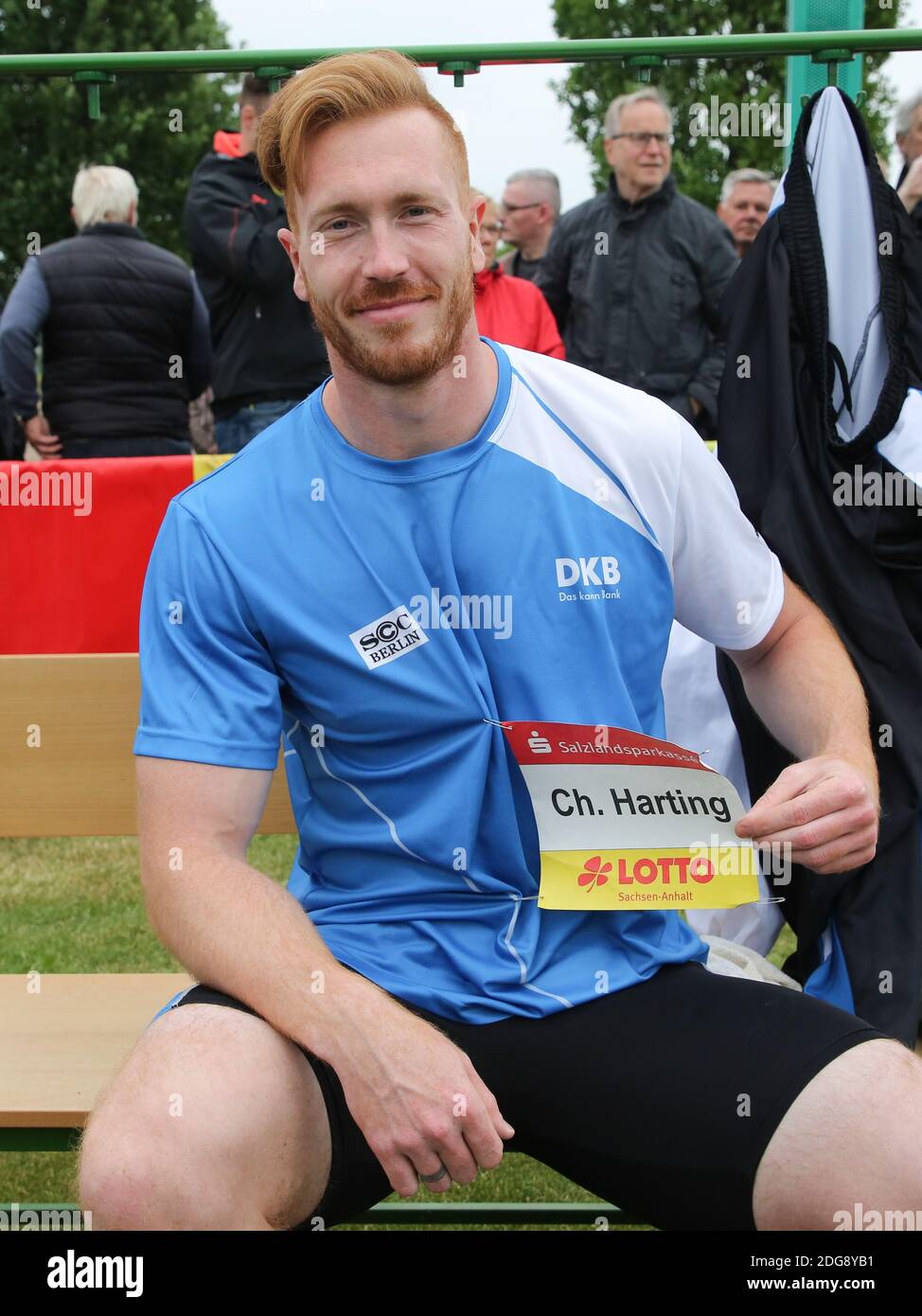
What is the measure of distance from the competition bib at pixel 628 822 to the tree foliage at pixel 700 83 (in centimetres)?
2057

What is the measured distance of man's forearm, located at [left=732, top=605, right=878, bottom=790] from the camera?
212cm

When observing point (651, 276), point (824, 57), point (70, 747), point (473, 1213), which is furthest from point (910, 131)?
point (473, 1213)

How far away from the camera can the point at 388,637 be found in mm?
2023

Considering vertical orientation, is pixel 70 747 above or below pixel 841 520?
below

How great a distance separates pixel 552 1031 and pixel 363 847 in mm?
347

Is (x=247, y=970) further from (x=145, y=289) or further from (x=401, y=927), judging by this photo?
(x=145, y=289)

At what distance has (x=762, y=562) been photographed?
2.29m

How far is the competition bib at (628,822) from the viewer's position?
198cm

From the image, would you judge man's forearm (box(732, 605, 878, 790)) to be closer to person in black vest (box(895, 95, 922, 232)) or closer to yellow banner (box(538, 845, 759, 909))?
yellow banner (box(538, 845, 759, 909))

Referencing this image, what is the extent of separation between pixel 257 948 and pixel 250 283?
3.68m

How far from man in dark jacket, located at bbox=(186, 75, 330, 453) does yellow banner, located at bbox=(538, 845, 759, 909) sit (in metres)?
3.32

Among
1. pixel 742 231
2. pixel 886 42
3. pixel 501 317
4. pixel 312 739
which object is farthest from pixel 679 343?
pixel 312 739

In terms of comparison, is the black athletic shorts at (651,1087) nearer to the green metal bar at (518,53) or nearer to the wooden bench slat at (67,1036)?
the wooden bench slat at (67,1036)

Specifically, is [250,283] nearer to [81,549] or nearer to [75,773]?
[81,549]
